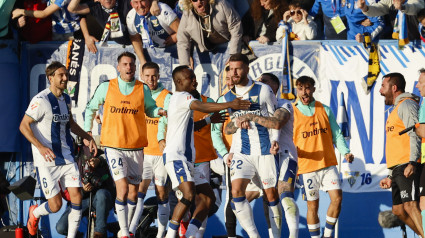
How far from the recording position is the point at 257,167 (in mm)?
12125

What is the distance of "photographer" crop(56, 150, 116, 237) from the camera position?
1346 cm

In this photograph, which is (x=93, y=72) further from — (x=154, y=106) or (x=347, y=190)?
(x=347, y=190)

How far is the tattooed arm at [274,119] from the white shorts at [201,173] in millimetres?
1118

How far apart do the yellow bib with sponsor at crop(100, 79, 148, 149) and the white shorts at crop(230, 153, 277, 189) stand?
5.43 feet

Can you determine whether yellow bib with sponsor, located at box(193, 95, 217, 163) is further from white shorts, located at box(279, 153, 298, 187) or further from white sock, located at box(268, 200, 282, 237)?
white sock, located at box(268, 200, 282, 237)

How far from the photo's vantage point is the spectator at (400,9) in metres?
14.4

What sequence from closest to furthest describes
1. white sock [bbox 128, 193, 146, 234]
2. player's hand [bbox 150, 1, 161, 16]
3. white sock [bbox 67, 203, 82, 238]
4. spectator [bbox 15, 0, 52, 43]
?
white sock [bbox 67, 203, 82, 238], white sock [bbox 128, 193, 146, 234], player's hand [bbox 150, 1, 161, 16], spectator [bbox 15, 0, 52, 43]

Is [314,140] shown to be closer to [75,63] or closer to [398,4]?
[398,4]

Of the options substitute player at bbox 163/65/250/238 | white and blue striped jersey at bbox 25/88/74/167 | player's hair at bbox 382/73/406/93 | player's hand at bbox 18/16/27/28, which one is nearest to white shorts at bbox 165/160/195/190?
substitute player at bbox 163/65/250/238

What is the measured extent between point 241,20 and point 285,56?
109 centimetres

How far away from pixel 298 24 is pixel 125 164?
4059 mm

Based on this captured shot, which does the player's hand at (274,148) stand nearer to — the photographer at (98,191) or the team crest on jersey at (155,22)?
the photographer at (98,191)

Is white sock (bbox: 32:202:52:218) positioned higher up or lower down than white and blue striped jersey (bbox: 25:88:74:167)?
lower down

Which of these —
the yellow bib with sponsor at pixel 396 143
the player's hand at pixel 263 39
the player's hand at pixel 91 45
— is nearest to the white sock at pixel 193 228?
the yellow bib with sponsor at pixel 396 143
